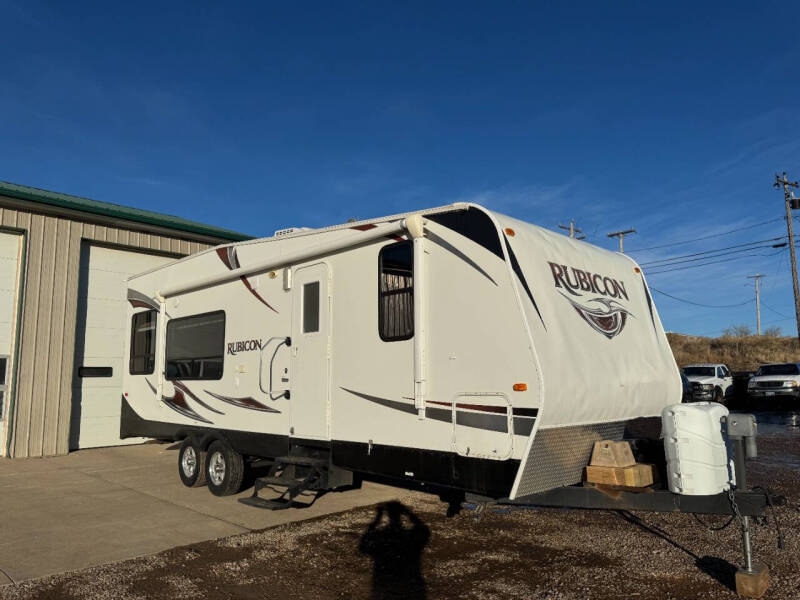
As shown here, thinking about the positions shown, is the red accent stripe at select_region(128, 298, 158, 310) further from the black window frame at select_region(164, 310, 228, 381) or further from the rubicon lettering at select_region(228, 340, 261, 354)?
the rubicon lettering at select_region(228, 340, 261, 354)

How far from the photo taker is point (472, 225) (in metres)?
5.31

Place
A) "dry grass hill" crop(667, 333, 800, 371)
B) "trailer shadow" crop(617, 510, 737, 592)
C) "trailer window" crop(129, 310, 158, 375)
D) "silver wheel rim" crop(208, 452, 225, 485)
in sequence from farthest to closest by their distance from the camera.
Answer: "dry grass hill" crop(667, 333, 800, 371) < "trailer window" crop(129, 310, 158, 375) < "silver wheel rim" crop(208, 452, 225, 485) < "trailer shadow" crop(617, 510, 737, 592)

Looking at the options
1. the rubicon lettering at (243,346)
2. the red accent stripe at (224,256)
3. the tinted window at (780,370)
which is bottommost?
the tinted window at (780,370)

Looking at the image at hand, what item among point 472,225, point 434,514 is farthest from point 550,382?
point 434,514

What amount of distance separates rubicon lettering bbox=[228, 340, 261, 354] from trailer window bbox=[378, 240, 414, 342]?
7.23 feet

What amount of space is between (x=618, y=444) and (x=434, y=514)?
2.79 meters

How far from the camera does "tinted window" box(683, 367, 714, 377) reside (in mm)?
24828

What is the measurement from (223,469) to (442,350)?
412 cm

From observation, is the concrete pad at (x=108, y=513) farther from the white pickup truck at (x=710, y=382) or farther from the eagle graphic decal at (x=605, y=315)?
the white pickup truck at (x=710, y=382)

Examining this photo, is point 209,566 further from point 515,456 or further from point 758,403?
point 758,403

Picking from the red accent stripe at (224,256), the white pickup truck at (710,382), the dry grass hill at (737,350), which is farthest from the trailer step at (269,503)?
the dry grass hill at (737,350)

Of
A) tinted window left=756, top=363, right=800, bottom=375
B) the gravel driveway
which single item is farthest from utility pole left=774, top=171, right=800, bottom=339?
the gravel driveway

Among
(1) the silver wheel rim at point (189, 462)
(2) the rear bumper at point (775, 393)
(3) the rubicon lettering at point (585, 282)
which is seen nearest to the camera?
(3) the rubicon lettering at point (585, 282)

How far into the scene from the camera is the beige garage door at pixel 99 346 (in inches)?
Result: 484
